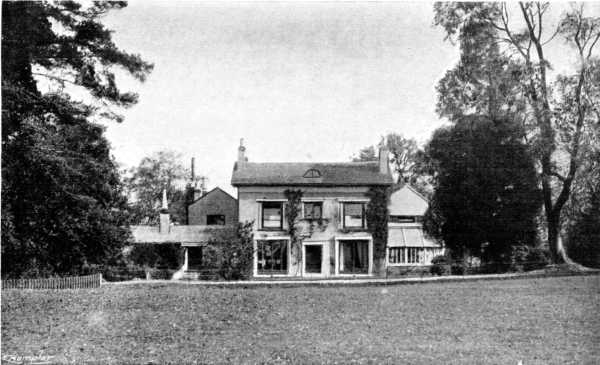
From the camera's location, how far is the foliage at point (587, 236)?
25056 millimetres

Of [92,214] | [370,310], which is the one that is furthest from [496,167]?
[92,214]

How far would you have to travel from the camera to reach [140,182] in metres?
52.5

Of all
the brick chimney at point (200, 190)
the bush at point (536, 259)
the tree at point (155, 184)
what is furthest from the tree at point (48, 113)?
the tree at point (155, 184)

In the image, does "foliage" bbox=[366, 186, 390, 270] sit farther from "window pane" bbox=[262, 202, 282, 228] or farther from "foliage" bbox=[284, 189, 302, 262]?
"window pane" bbox=[262, 202, 282, 228]

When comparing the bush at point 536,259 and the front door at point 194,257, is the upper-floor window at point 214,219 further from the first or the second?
the bush at point 536,259

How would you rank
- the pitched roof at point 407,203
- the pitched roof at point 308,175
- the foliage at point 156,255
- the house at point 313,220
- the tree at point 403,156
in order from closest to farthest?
the house at point 313,220
the pitched roof at point 308,175
the foliage at point 156,255
the pitched roof at point 407,203
the tree at point 403,156

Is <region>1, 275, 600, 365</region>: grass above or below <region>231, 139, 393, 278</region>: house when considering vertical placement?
below

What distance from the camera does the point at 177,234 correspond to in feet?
119

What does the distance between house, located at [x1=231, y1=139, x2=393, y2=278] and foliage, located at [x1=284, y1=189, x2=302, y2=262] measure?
0.20 feet

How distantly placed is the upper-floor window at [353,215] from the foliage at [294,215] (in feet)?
8.90

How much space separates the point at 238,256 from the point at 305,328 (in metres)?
19.7

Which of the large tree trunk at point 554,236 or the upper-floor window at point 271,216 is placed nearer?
the large tree trunk at point 554,236

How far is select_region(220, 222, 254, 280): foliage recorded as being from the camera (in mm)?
30750

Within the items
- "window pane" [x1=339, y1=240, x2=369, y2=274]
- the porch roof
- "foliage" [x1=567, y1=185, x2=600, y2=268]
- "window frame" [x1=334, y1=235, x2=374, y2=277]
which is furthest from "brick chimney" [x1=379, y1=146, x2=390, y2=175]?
"foliage" [x1=567, y1=185, x2=600, y2=268]
